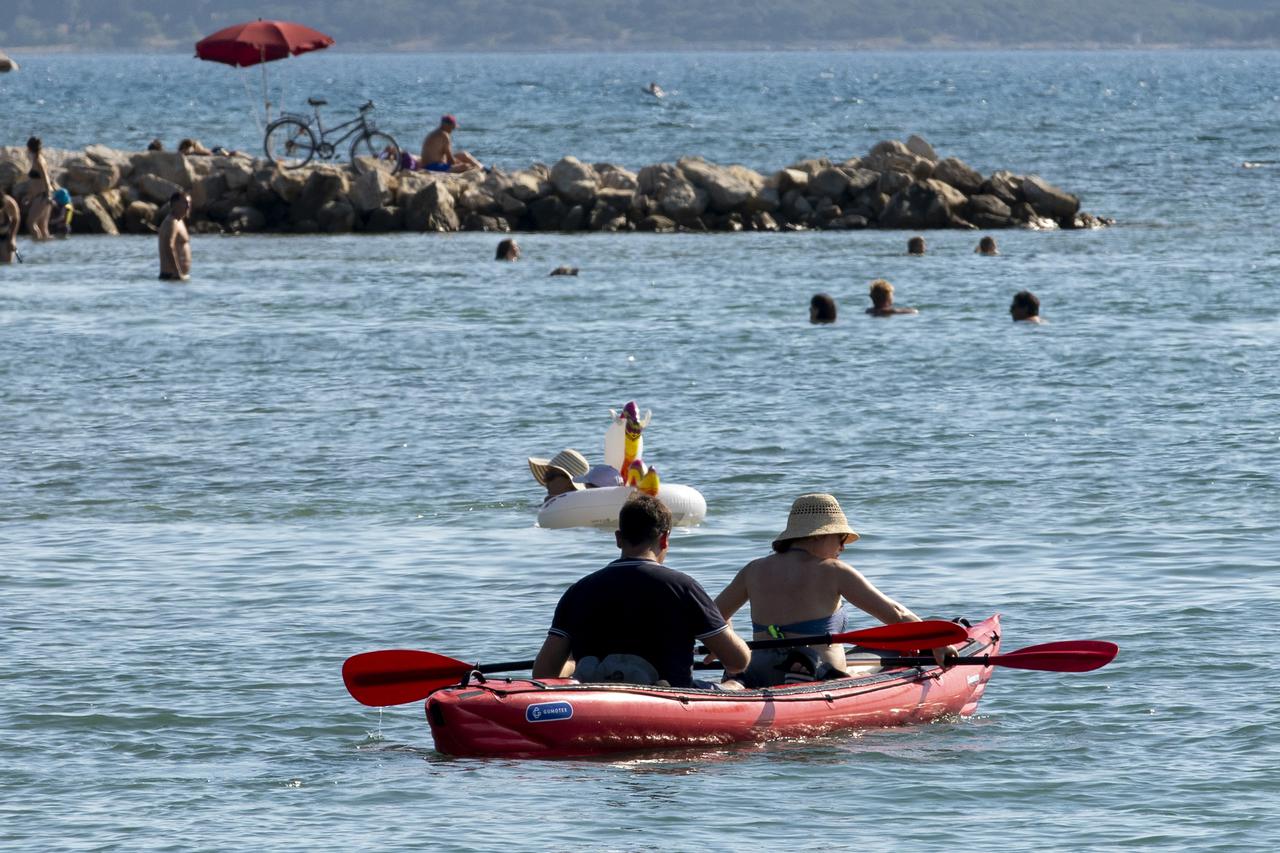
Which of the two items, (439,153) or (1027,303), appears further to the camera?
(439,153)

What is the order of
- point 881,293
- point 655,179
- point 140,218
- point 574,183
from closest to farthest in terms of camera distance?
point 881,293 < point 140,218 < point 574,183 < point 655,179

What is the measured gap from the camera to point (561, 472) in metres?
15.8

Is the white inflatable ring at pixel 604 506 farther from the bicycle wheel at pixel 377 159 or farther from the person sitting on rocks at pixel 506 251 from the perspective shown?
the bicycle wheel at pixel 377 159

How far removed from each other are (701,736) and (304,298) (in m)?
21.6

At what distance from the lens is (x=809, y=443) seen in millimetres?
19016

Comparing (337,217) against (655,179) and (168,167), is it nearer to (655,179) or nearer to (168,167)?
(168,167)

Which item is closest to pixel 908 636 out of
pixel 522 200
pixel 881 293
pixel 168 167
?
pixel 881 293

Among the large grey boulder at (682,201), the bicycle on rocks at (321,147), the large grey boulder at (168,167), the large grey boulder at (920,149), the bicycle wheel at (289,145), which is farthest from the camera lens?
the large grey boulder at (920,149)

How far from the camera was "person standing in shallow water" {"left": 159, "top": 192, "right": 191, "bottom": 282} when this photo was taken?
105 feet

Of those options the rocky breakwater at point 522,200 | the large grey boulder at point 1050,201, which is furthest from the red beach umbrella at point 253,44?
the large grey boulder at point 1050,201

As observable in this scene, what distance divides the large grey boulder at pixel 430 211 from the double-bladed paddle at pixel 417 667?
101ft

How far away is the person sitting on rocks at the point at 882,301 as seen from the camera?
27.5m

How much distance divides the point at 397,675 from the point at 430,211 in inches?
1223

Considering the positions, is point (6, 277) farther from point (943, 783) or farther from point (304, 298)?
point (943, 783)
